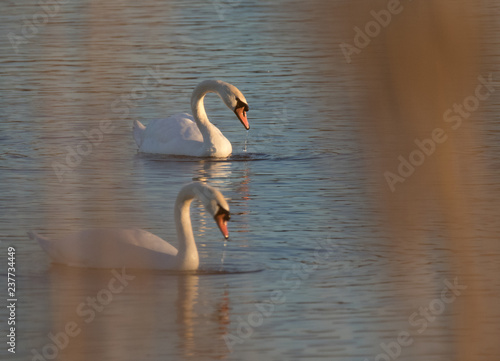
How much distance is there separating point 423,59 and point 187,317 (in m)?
2.55

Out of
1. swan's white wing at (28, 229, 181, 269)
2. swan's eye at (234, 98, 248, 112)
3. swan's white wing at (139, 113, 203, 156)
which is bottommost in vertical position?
swan's white wing at (28, 229, 181, 269)

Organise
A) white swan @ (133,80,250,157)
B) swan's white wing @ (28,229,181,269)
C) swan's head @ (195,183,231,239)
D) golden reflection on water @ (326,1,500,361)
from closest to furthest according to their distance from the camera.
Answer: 1. golden reflection on water @ (326,1,500,361)
2. swan's head @ (195,183,231,239)
3. swan's white wing @ (28,229,181,269)
4. white swan @ (133,80,250,157)

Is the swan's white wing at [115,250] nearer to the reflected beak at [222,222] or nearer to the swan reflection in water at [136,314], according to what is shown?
the swan reflection in water at [136,314]

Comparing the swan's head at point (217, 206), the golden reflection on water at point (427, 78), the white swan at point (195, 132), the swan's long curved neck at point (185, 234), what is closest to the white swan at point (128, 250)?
the swan's long curved neck at point (185, 234)

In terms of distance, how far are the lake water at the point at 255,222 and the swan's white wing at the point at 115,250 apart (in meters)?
0.09

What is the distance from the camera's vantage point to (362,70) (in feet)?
16.7

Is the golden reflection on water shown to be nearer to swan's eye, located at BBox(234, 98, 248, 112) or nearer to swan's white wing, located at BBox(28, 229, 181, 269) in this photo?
swan's white wing, located at BBox(28, 229, 181, 269)

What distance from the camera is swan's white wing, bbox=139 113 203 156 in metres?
12.9

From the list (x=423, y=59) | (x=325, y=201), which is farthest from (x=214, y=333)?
(x=325, y=201)

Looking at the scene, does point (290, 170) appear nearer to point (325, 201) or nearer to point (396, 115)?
point (325, 201)

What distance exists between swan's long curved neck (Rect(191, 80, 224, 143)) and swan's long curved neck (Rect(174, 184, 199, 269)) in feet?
15.6

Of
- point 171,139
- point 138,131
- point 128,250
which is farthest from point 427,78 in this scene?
point 138,131

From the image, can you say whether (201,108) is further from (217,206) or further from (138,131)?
(217,206)

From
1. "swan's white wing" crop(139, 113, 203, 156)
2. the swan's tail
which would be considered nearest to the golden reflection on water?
"swan's white wing" crop(139, 113, 203, 156)
